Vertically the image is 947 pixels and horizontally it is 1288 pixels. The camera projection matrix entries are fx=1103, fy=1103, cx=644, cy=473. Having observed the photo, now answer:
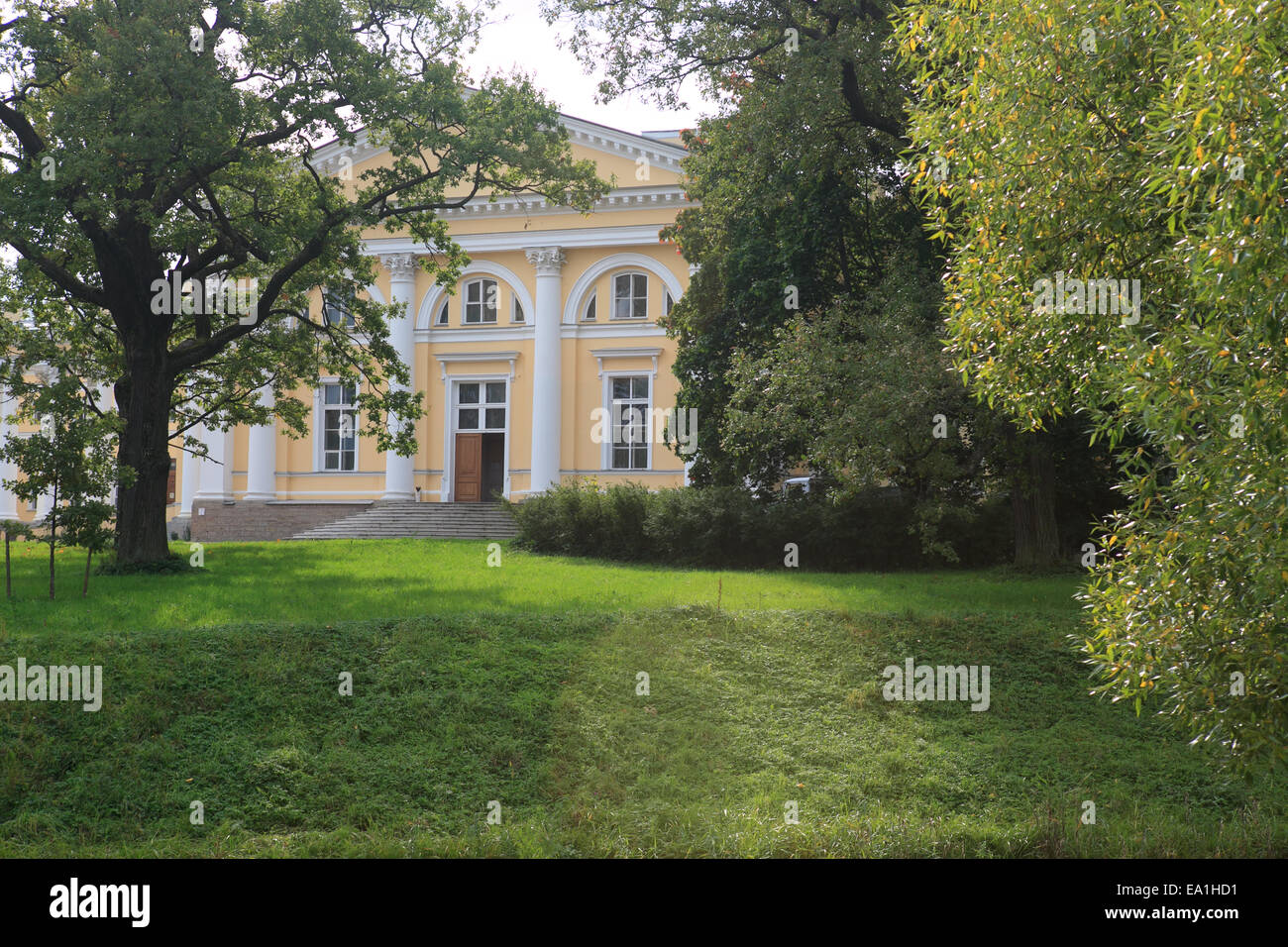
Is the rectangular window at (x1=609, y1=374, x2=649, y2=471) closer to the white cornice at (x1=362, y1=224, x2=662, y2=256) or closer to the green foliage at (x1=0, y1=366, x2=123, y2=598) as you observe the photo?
Answer: the white cornice at (x1=362, y1=224, x2=662, y2=256)

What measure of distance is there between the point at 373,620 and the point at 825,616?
540cm

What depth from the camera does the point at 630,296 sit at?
1398 inches

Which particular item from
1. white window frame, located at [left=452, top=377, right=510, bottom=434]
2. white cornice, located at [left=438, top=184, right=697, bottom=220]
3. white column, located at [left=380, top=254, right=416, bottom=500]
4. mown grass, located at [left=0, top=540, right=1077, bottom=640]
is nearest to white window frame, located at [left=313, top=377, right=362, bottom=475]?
white column, located at [left=380, top=254, right=416, bottom=500]

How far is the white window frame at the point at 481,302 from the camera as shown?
121ft

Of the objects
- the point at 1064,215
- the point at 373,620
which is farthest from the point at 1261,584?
the point at 373,620

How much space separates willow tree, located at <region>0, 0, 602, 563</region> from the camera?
1617cm

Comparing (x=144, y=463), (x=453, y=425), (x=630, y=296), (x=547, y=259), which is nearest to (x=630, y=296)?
(x=630, y=296)

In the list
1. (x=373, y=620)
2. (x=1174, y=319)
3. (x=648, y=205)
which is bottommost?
(x=373, y=620)

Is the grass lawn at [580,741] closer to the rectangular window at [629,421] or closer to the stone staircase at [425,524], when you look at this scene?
the stone staircase at [425,524]

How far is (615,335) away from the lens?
35.4 m

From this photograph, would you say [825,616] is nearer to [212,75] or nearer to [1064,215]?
[1064,215]

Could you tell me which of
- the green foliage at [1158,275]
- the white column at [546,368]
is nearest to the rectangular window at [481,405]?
the white column at [546,368]

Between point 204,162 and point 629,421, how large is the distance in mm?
19847

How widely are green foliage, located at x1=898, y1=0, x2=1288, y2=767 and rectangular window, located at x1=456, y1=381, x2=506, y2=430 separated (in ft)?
91.7
